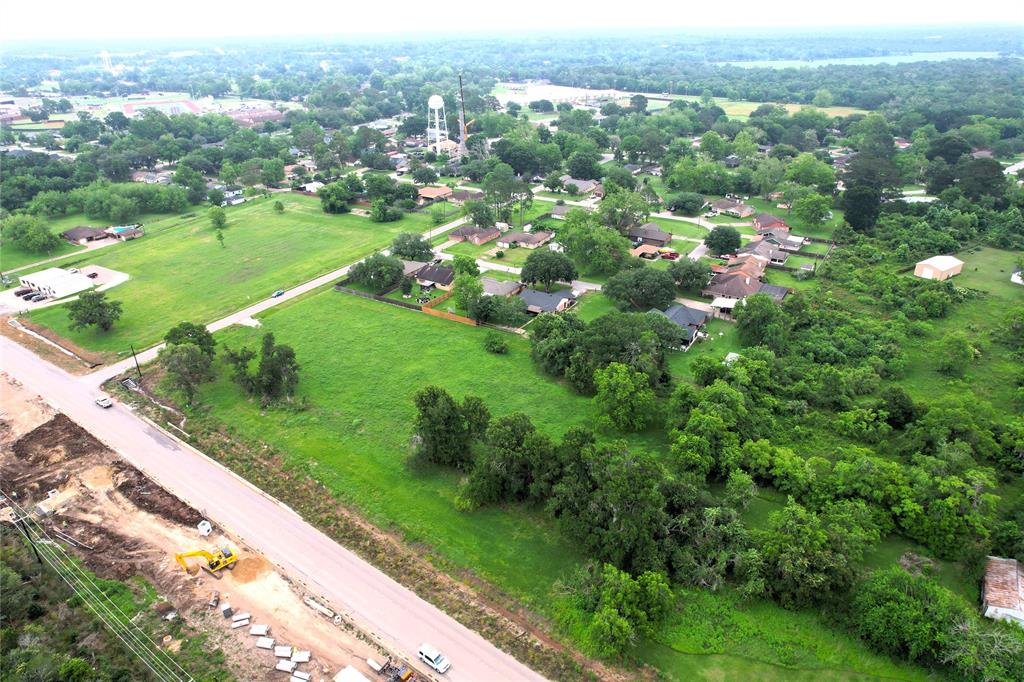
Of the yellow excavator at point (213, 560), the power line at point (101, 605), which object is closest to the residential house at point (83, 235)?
the power line at point (101, 605)

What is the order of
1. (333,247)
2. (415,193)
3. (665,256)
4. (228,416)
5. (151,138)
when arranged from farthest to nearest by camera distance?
(151,138), (415,193), (333,247), (665,256), (228,416)

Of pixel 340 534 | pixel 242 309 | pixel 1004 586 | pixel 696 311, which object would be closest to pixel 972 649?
pixel 1004 586

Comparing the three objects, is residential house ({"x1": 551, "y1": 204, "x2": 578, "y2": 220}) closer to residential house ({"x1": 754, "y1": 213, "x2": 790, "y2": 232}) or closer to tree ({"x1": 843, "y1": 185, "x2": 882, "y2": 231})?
residential house ({"x1": 754, "y1": 213, "x2": 790, "y2": 232})

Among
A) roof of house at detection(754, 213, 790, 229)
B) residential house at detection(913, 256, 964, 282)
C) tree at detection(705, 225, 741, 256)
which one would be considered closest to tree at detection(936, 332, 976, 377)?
residential house at detection(913, 256, 964, 282)

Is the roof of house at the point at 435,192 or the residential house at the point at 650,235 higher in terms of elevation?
the roof of house at the point at 435,192

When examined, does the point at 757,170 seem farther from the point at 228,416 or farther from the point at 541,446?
the point at 228,416

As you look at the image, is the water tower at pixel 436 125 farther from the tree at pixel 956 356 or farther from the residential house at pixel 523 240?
the tree at pixel 956 356

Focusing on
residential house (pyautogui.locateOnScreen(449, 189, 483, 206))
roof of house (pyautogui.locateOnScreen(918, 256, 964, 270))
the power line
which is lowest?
the power line
